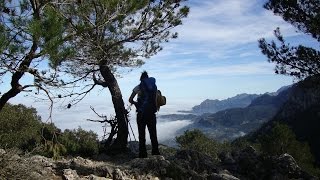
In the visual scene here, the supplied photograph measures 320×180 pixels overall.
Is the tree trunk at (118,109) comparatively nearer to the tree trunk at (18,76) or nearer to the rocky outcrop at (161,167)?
the rocky outcrop at (161,167)

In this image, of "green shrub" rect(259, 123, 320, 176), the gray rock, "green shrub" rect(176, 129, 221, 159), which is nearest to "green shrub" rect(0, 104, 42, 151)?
"green shrub" rect(176, 129, 221, 159)

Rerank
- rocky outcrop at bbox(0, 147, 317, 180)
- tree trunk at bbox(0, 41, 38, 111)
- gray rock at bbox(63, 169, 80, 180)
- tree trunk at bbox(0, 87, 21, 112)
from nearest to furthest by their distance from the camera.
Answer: tree trunk at bbox(0, 41, 38, 111), tree trunk at bbox(0, 87, 21, 112), rocky outcrop at bbox(0, 147, 317, 180), gray rock at bbox(63, 169, 80, 180)

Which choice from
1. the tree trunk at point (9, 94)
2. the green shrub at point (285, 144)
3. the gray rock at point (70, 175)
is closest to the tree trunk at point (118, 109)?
the gray rock at point (70, 175)

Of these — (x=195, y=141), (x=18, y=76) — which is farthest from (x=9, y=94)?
(x=195, y=141)

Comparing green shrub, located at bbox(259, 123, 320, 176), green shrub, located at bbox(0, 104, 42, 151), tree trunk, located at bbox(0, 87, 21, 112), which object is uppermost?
green shrub, located at bbox(0, 104, 42, 151)

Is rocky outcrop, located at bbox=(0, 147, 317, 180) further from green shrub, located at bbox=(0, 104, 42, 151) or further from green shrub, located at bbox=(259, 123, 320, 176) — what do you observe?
green shrub, located at bbox=(259, 123, 320, 176)

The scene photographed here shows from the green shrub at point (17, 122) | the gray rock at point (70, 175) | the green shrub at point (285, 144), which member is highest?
the green shrub at point (17, 122)

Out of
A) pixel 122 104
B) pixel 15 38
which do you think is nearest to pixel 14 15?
pixel 15 38

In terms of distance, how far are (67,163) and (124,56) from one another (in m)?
4.20

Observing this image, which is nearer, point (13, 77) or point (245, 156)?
point (13, 77)

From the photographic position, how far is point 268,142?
27.8 metres

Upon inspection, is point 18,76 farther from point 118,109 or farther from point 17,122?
point 17,122

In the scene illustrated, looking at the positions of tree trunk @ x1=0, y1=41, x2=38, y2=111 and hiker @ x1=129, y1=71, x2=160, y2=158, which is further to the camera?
hiker @ x1=129, y1=71, x2=160, y2=158

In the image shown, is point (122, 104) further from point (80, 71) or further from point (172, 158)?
point (172, 158)
